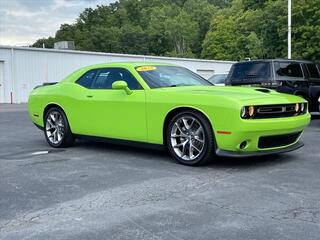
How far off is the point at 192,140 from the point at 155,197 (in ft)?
5.48

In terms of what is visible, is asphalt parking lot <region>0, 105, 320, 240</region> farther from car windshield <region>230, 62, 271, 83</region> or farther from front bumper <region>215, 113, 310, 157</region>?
car windshield <region>230, 62, 271, 83</region>

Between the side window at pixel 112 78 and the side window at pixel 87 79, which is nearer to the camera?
the side window at pixel 112 78

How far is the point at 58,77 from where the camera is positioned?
30047mm

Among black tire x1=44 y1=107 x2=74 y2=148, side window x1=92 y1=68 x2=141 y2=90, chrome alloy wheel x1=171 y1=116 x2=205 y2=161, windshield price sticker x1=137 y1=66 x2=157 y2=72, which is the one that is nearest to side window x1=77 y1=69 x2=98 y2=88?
side window x1=92 y1=68 x2=141 y2=90

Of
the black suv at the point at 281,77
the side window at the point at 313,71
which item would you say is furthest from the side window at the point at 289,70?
the side window at the point at 313,71

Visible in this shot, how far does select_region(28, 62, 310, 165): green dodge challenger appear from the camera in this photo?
6023 millimetres

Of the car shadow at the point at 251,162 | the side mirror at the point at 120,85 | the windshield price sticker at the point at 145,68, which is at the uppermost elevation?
the windshield price sticker at the point at 145,68

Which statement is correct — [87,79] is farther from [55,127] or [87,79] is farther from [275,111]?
[275,111]

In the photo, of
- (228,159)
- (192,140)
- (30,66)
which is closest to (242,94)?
(192,140)

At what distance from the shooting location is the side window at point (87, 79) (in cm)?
786

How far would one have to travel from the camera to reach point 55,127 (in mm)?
8320

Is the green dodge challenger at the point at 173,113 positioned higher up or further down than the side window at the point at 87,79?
further down

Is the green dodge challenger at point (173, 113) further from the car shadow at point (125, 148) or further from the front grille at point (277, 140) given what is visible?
the car shadow at point (125, 148)

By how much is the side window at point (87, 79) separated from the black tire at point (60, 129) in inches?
24.8
